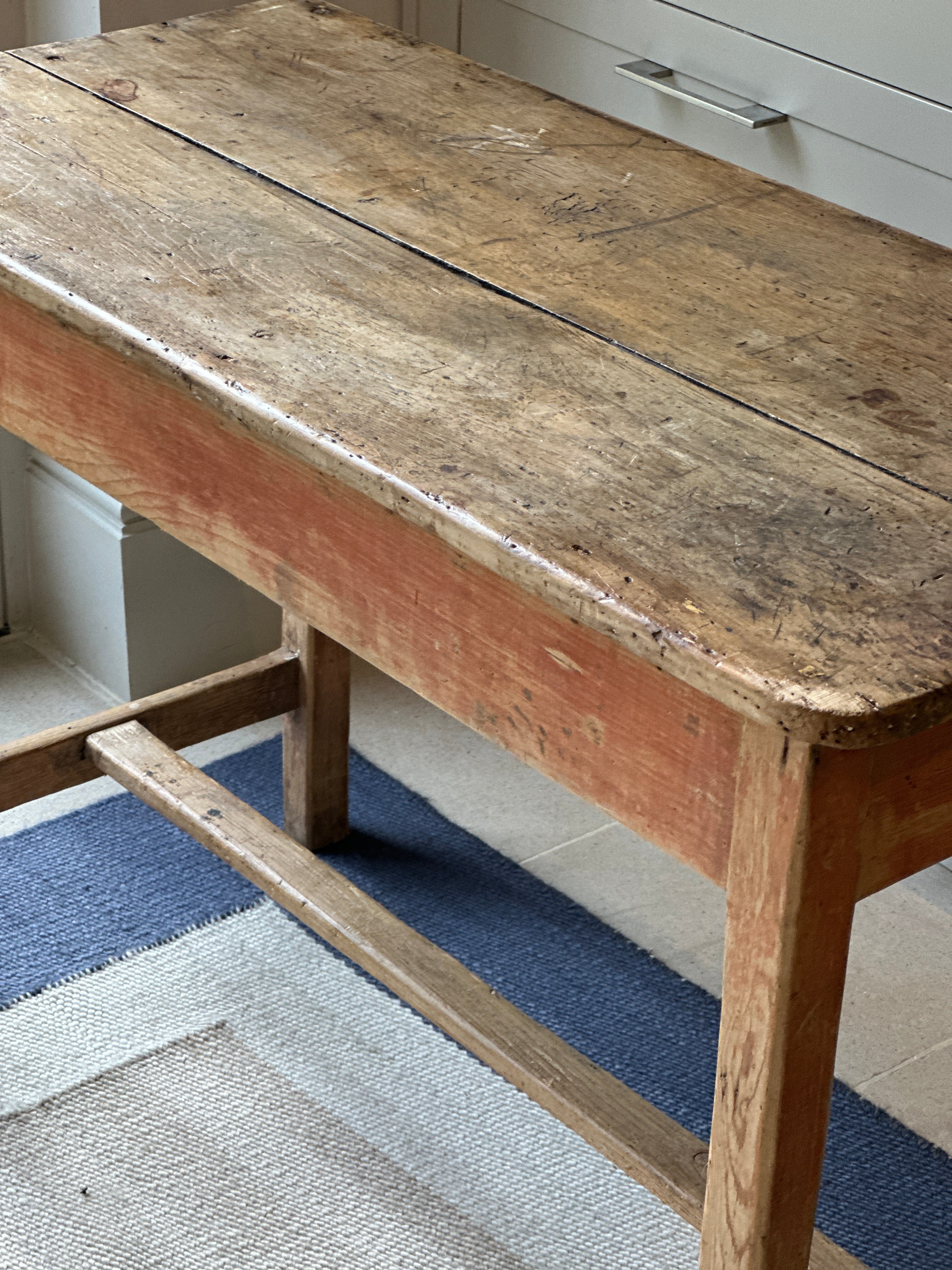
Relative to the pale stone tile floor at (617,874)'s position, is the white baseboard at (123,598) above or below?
above

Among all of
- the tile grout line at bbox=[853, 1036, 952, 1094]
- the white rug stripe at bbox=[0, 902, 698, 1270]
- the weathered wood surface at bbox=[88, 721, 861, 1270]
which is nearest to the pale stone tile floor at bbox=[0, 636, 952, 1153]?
the tile grout line at bbox=[853, 1036, 952, 1094]

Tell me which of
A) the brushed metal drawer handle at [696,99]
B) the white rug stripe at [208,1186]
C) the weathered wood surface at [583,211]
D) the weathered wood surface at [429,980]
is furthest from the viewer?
the brushed metal drawer handle at [696,99]

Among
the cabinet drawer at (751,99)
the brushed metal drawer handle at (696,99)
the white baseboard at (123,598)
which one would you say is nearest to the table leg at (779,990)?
the cabinet drawer at (751,99)

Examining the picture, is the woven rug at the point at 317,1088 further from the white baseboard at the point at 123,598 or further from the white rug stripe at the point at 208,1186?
the white baseboard at the point at 123,598

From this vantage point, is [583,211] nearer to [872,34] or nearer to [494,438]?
[494,438]

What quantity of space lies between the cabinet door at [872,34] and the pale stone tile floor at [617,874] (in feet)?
2.79

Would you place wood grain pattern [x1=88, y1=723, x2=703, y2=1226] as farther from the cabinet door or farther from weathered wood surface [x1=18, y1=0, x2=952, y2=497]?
the cabinet door

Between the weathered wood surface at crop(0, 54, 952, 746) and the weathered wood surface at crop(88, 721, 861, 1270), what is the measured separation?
1.56 feet

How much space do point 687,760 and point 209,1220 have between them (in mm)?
797

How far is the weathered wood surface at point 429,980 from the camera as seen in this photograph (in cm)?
117

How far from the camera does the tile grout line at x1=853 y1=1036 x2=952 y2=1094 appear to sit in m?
1.54

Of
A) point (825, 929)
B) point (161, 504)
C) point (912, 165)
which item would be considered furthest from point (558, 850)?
point (825, 929)

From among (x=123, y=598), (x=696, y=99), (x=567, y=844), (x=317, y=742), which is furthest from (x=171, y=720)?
(x=696, y=99)

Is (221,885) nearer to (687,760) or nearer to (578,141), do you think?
(578,141)
